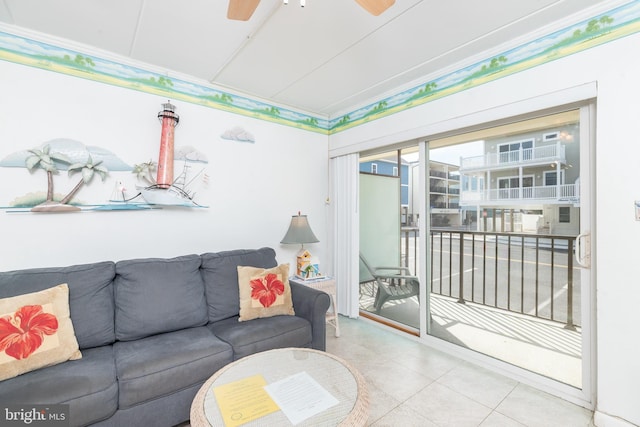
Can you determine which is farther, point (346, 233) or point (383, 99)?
point (346, 233)

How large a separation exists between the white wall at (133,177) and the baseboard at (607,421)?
2729 mm

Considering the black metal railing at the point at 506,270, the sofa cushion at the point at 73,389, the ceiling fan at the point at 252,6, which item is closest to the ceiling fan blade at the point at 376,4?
the ceiling fan at the point at 252,6

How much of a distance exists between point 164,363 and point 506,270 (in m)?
2.69

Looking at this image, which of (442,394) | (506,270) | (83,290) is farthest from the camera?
(506,270)

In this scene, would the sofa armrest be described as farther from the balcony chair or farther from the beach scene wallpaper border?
the beach scene wallpaper border

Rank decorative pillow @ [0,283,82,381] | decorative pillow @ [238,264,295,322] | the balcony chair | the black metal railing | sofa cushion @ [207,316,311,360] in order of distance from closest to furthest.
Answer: decorative pillow @ [0,283,82,381] → sofa cushion @ [207,316,311,360] → the black metal railing → decorative pillow @ [238,264,295,322] → the balcony chair

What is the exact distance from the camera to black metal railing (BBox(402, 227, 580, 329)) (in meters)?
2.11

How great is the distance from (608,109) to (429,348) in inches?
88.9

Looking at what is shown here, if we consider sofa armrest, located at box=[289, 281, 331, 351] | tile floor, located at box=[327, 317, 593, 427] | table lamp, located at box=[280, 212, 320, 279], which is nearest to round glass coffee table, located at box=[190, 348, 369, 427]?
tile floor, located at box=[327, 317, 593, 427]

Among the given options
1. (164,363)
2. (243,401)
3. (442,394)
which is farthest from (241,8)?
(442,394)

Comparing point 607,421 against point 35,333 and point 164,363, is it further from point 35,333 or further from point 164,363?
point 35,333

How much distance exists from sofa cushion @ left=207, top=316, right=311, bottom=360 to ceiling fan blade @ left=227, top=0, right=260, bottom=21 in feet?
6.33

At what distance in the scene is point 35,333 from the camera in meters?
1.50

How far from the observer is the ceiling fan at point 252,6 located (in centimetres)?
130
